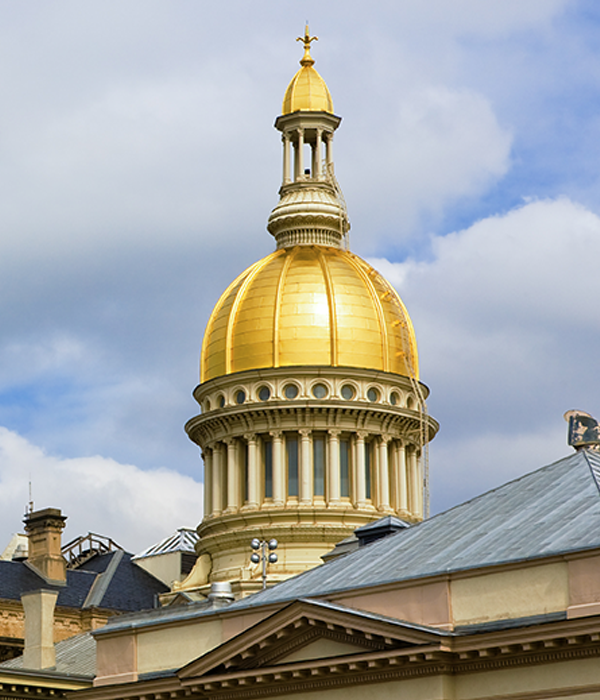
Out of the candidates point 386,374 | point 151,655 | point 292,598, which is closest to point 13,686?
point 151,655

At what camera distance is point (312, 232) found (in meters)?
83.6

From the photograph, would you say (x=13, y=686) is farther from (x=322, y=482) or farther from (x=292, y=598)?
(x=322, y=482)

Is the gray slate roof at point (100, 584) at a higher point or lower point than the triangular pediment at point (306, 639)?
higher

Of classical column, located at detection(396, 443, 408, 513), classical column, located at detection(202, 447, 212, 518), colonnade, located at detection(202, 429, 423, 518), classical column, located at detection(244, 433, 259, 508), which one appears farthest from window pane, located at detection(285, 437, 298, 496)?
classical column, located at detection(396, 443, 408, 513)

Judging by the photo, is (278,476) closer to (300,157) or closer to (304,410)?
(304,410)

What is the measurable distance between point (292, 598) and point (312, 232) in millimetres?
40935

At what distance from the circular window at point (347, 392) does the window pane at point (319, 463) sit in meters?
2.14

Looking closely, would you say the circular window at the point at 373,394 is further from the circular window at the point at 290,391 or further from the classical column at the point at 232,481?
the classical column at the point at 232,481

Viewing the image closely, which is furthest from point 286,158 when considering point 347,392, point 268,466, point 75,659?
point 75,659

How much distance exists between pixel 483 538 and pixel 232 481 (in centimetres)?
3640

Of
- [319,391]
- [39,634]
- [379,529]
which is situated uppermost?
[319,391]

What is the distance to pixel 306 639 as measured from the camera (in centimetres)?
4219

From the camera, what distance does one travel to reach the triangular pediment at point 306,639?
39938 millimetres

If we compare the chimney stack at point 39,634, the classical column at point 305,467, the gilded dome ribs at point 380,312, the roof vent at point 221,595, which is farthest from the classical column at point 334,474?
the roof vent at point 221,595
